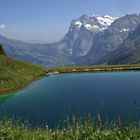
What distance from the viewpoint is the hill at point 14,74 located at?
106 metres

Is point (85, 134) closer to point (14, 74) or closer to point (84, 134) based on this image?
point (84, 134)

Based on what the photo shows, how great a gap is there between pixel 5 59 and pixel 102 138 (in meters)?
129

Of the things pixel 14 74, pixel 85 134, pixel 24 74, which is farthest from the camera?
pixel 24 74

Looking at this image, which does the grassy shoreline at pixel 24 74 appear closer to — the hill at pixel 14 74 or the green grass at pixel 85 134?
the hill at pixel 14 74

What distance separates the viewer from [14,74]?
12200 cm

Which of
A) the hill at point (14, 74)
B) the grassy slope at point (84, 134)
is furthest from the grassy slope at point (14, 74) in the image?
the grassy slope at point (84, 134)

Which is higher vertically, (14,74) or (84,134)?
(14,74)

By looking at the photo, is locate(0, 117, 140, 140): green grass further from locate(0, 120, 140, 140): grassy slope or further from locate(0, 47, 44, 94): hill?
locate(0, 47, 44, 94): hill

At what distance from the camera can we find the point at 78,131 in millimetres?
11852

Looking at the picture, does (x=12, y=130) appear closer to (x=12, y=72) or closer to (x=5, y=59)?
(x=12, y=72)

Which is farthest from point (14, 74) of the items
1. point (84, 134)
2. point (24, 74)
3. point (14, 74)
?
point (84, 134)

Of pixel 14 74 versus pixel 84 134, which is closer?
pixel 84 134

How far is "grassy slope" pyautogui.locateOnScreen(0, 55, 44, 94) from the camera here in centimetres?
10624

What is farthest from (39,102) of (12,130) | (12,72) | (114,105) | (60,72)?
(60,72)
